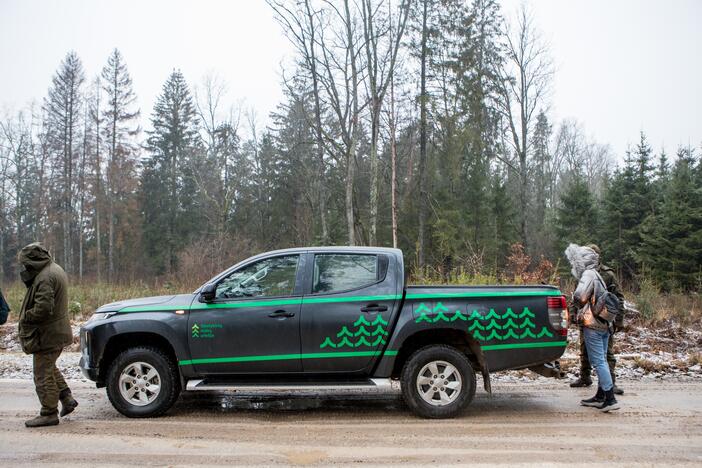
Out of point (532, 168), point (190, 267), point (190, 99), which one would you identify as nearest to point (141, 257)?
point (190, 99)

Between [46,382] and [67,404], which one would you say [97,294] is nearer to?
[67,404]

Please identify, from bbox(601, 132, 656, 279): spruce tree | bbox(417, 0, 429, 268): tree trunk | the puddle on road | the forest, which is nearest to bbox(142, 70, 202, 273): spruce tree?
the forest

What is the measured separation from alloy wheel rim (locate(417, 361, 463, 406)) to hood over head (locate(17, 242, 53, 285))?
4389 mm

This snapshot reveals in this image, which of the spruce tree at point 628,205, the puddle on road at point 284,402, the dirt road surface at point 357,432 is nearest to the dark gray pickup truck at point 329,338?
the dirt road surface at point 357,432

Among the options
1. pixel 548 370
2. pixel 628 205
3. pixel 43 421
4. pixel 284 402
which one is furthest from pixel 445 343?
pixel 628 205

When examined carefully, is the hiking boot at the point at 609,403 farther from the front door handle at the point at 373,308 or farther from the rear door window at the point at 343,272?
the rear door window at the point at 343,272

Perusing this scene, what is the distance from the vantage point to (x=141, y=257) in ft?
151

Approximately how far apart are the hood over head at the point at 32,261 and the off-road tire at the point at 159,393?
52.0 inches

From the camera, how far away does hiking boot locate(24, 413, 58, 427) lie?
231 inches

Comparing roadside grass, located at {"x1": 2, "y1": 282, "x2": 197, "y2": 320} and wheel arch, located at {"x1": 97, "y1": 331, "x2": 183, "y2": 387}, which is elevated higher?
roadside grass, located at {"x1": 2, "y1": 282, "x2": 197, "y2": 320}

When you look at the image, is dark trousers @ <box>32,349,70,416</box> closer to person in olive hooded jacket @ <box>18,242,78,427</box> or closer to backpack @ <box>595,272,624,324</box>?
person in olive hooded jacket @ <box>18,242,78,427</box>

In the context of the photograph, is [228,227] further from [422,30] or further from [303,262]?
[303,262]

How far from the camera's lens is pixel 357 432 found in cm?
560

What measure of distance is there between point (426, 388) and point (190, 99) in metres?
48.6
